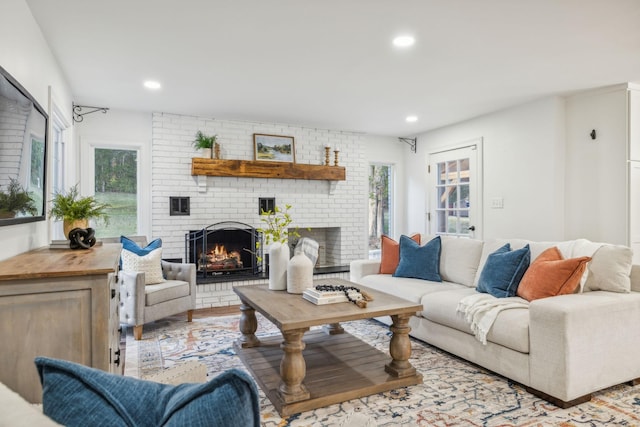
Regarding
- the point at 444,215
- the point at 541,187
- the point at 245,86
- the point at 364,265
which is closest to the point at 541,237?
the point at 541,187

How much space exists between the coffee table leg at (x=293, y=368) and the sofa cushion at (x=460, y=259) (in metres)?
1.96

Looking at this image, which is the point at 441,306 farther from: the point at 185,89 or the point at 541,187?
the point at 185,89

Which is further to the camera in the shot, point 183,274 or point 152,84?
point 183,274

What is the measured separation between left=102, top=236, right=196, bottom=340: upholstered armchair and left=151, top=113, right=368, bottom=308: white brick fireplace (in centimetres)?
76

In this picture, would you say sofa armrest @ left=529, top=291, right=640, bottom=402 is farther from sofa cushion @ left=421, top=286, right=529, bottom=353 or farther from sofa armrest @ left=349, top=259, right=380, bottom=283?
sofa armrest @ left=349, top=259, right=380, bottom=283

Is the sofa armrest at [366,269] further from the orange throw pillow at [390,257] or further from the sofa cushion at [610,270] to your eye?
the sofa cushion at [610,270]

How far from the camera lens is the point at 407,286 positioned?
3.49 metres

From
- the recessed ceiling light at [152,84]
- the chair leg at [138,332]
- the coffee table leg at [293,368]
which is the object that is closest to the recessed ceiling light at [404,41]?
the coffee table leg at [293,368]

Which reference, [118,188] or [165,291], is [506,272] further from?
[118,188]

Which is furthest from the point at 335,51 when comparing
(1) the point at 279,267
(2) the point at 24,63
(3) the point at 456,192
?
(3) the point at 456,192

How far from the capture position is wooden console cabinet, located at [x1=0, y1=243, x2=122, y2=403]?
5.00ft

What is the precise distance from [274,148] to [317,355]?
10.5 ft

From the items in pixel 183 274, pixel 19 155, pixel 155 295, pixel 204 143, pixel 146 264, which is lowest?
pixel 155 295

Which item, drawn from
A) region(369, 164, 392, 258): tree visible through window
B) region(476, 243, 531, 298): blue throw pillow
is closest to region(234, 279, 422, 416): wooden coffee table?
region(476, 243, 531, 298): blue throw pillow
